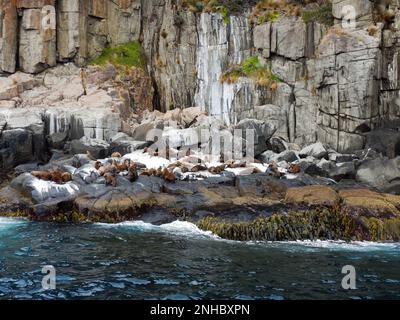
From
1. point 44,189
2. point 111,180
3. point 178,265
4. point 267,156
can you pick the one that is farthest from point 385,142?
point 178,265

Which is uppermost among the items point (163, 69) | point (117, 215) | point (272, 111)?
point (163, 69)

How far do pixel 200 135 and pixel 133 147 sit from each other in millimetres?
5681

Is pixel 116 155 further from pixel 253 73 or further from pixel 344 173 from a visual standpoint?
pixel 253 73

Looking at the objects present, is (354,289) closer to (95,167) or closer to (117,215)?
(117,215)

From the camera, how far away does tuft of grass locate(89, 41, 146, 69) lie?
151 ft

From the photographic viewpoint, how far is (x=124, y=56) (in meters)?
46.9

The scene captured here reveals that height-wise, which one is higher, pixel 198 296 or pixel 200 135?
pixel 200 135

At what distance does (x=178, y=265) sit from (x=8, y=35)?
35.9 m

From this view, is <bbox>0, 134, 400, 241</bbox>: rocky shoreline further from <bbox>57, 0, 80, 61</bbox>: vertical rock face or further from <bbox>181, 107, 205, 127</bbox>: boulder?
<bbox>57, 0, 80, 61</bbox>: vertical rock face

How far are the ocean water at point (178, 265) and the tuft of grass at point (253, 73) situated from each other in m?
24.2

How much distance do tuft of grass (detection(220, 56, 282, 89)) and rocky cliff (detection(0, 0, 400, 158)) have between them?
0.11 metres

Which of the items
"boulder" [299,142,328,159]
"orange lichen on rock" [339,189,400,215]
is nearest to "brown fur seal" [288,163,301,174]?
"orange lichen on rock" [339,189,400,215]

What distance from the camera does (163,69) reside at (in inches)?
1857
